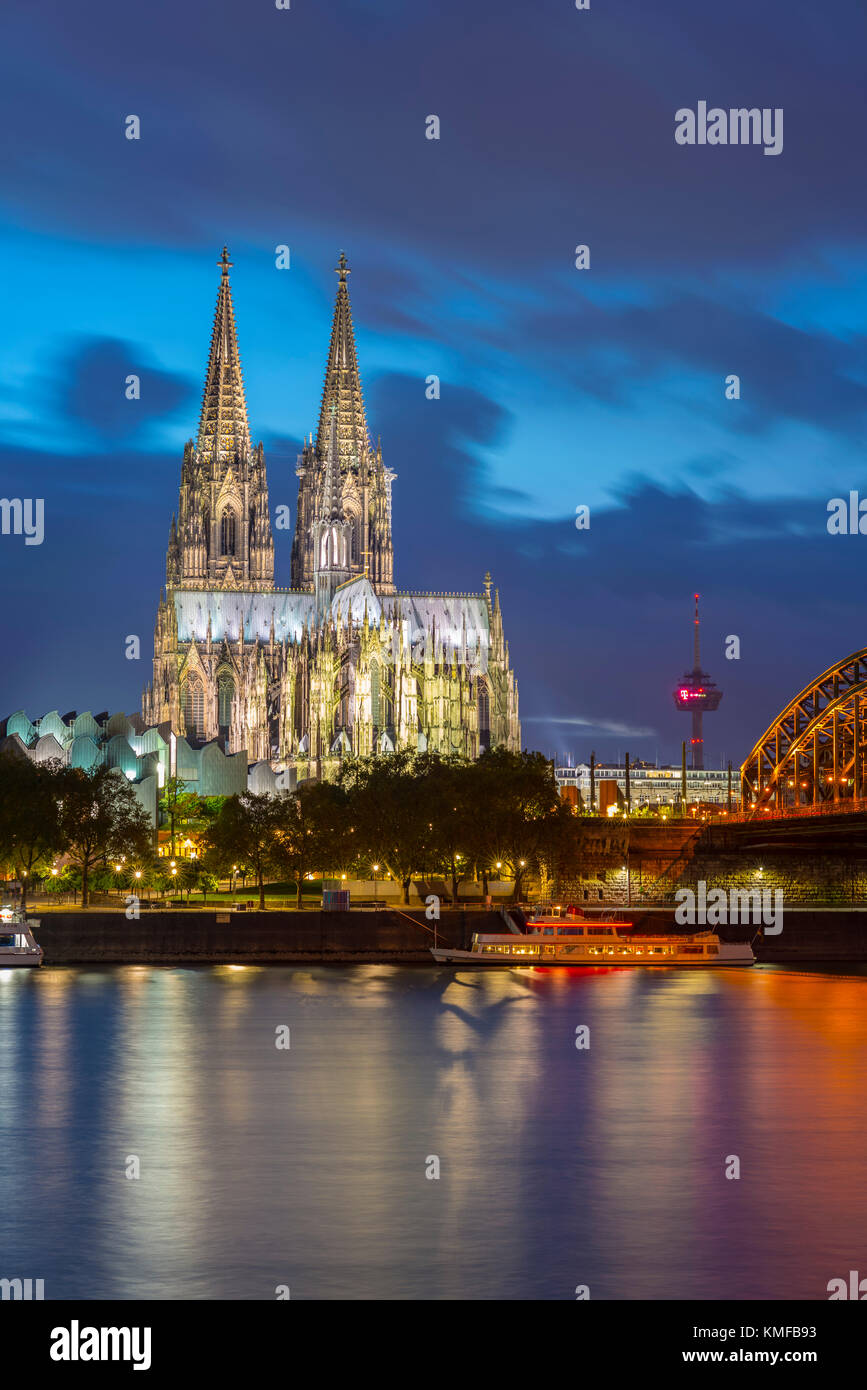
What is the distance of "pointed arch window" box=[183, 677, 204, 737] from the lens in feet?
573

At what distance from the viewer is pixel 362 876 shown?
116 m

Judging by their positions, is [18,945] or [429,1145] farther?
A: [18,945]

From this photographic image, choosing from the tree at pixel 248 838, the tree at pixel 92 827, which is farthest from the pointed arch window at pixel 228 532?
the tree at pixel 92 827

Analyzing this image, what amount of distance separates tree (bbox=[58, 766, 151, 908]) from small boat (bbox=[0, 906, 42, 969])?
508 inches

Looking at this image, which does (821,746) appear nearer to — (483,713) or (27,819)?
(27,819)

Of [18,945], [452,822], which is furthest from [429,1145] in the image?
[452,822]

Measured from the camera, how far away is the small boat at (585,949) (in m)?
90.6

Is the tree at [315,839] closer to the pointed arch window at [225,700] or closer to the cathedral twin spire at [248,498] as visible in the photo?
the pointed arch window at [225,700]

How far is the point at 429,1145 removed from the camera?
4138 centimetres

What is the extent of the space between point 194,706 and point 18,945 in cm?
9030

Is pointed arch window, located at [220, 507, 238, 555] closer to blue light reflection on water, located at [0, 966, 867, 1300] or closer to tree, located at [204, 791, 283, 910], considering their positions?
tree, located at [204, 791, 283, 910]

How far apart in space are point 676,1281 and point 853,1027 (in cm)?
3349

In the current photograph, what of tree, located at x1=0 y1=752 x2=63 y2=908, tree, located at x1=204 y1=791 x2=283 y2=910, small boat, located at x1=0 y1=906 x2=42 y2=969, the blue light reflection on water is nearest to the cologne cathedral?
tree, located at x1=204 y1=791 x2=283 y2=910
